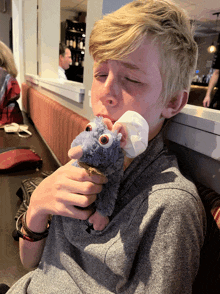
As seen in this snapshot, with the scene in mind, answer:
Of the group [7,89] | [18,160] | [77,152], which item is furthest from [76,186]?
[7,89]

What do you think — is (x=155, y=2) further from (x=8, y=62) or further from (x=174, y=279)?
(x=8, y=62)

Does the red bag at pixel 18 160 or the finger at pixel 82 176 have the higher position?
the finger at pixel 82 176

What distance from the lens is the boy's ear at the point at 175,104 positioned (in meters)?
0.62

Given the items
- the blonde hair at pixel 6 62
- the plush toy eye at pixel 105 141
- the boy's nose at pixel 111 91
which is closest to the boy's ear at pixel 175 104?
the boy's nose at pixel 111 91

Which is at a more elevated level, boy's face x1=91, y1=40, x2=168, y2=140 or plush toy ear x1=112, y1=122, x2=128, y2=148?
boy's face x1=91, y1=40, x2=168, y2=140

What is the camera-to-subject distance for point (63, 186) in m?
0.56

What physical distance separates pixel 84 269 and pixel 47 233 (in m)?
0.18

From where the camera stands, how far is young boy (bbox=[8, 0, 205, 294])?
0.49 metres

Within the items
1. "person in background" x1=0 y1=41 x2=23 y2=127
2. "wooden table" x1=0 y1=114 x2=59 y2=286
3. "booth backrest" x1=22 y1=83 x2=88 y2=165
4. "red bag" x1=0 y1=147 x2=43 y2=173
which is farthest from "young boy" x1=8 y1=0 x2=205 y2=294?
"person in background" x1=0 y1=41 x2=23 y2=127

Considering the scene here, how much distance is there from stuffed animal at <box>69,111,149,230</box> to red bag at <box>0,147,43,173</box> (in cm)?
126

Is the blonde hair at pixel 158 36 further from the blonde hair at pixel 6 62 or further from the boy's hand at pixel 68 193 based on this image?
the blonde hair at pixel 6 62

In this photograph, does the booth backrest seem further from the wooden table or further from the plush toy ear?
the plush toy ear

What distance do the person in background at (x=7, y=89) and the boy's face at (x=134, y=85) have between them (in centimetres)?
257

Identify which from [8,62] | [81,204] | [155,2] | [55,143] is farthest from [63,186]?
[8,62]
